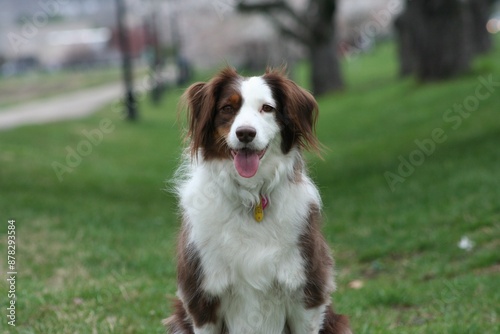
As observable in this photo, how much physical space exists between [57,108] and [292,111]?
2635 cm

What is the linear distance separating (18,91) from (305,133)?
38812mm

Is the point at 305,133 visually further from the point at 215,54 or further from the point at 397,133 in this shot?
the point at 215,54

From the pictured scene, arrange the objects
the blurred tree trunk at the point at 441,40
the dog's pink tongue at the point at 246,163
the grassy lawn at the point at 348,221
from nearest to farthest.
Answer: the dog's pink tongue at the point at 246,163, the grassy lawn at the point at 348,221, the blurred tree trunk at the point at 441,40

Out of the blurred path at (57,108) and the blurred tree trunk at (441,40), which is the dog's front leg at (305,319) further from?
the blurred path at (57,108)

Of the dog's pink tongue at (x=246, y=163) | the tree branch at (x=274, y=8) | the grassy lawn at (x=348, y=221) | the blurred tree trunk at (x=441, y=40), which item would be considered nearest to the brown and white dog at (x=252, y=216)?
the dog's pink tongue at (x=246, y=163)

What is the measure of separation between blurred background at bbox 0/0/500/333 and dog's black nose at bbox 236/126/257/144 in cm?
67

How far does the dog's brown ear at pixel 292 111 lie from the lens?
4.54m

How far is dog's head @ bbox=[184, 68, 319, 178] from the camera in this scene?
443 cm

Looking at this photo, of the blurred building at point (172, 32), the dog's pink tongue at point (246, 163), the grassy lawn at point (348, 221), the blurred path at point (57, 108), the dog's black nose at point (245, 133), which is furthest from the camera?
the blurred building at point (172, 32)

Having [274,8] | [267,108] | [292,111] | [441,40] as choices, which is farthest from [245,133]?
[441,40]

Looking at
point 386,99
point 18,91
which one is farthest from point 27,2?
point 386,99

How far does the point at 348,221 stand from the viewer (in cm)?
1110

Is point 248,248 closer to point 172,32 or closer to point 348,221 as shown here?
point 348,221

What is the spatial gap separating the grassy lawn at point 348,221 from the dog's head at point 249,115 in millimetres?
1206
